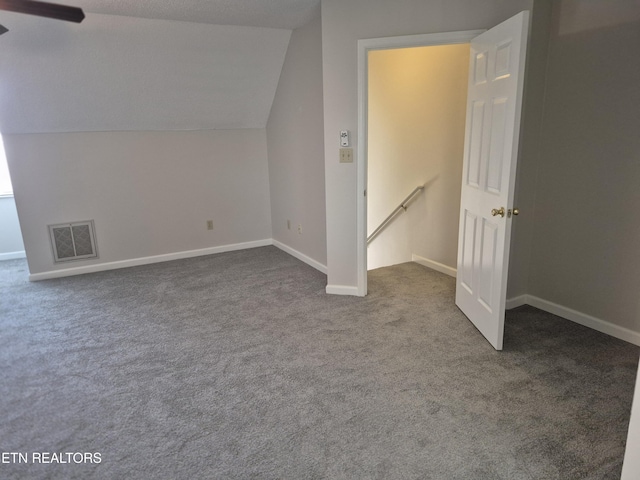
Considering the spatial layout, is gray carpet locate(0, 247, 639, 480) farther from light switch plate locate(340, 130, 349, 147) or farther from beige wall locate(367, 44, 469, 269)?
light switch plate locate(340, 130, 349, 147)

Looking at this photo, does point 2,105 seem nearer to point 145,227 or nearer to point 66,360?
point 145,227

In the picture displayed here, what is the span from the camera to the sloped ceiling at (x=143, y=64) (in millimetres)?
3172

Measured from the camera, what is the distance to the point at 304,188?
14.0ft

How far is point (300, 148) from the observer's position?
4195mm

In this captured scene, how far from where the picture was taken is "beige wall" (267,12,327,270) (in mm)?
3766

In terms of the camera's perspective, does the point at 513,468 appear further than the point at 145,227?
No

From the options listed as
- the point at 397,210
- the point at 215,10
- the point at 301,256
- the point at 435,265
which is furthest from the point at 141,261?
the point at 435,265

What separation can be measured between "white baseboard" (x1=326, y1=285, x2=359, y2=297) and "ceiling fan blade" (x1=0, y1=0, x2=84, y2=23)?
2485 mm

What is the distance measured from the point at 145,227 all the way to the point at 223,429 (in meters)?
3.09

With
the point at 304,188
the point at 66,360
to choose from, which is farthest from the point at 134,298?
the point at 304,188

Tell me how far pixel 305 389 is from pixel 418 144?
9.05ft

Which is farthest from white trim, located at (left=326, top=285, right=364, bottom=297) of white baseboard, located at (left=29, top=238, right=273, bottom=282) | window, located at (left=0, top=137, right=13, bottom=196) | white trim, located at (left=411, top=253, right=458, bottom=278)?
window, located at (left=0, top=137, right=13, bottom=196)

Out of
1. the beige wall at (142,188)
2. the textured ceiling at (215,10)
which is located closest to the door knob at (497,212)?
the textured ceiling at (215,10)

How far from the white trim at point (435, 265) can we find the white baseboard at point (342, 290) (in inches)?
39.3
